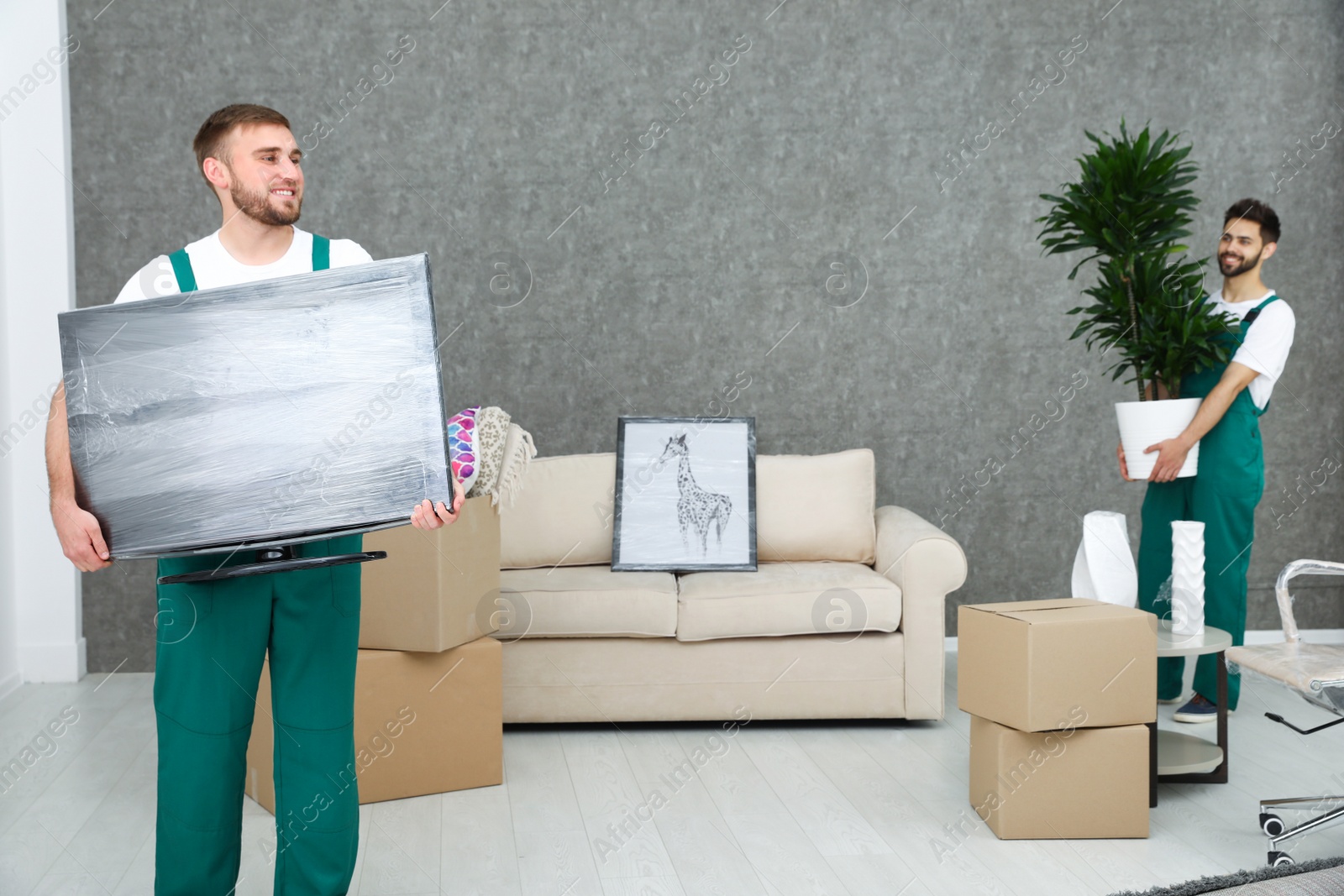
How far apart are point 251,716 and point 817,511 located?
7.73 feet

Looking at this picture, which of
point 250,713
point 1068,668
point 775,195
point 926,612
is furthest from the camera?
point 775,195

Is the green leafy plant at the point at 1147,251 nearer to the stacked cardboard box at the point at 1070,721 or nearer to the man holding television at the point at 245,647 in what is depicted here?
the stacked cardboard box at the point at 1070,721

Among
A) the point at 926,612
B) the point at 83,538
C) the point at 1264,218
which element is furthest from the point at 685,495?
the point at 83,538

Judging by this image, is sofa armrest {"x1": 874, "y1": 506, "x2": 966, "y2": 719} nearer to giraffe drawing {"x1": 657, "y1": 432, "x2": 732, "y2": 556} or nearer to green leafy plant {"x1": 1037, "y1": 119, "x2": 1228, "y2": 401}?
giraffe drawing {"x1": 657, "y1": 432, "x2": 732, "y2": 556}

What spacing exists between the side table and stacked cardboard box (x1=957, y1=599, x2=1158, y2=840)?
156mm

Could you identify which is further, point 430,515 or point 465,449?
point 465,449

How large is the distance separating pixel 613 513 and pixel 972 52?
2.32 m

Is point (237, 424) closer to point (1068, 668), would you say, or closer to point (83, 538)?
point (83, 538)

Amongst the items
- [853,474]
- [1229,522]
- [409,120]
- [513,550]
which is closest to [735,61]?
[409,120]

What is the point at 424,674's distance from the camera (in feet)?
9.27

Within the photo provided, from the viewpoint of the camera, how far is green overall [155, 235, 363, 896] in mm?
1738

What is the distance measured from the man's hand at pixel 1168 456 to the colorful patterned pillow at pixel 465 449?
202 cm

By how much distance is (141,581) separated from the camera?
405 cm

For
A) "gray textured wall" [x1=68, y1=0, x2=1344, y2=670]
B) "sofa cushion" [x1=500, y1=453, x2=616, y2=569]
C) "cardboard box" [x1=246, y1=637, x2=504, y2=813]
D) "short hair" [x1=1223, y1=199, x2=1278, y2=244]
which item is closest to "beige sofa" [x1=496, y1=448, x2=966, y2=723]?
"sofa cushion" [x1=500, y1=453, x2=616, y2=569]
